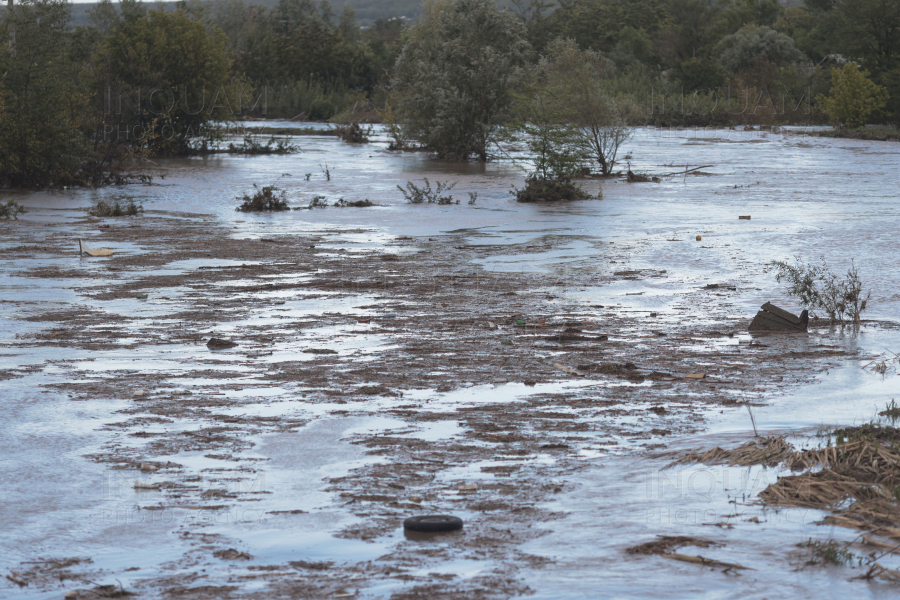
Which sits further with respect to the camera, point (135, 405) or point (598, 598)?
point (135, 405)

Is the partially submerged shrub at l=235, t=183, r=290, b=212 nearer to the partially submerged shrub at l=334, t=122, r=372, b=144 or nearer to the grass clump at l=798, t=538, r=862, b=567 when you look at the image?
the grass clump at l=798, t=538, r=862, b=567

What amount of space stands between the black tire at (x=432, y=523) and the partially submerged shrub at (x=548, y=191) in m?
20.1

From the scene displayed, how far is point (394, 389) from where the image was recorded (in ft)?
24.0

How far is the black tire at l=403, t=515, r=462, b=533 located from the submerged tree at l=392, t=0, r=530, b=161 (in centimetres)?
3214

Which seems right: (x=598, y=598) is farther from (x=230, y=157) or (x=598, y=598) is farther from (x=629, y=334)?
(x=230, y=157)

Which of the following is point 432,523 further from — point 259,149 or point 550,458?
point 259,149

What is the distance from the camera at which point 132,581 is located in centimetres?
417

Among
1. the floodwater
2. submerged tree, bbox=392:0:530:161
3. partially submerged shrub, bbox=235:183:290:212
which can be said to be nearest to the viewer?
the floodwater

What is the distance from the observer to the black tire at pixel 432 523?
14.9 feet

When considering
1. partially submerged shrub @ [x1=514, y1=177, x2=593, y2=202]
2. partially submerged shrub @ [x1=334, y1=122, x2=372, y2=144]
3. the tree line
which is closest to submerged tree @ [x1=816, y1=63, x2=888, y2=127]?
the tree line

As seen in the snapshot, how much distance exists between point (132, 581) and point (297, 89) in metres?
75.9

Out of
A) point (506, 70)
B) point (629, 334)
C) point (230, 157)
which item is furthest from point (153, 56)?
point (629, 334)

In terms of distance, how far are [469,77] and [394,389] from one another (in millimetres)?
30864

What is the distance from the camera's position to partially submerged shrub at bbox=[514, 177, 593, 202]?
24298 millimetres
